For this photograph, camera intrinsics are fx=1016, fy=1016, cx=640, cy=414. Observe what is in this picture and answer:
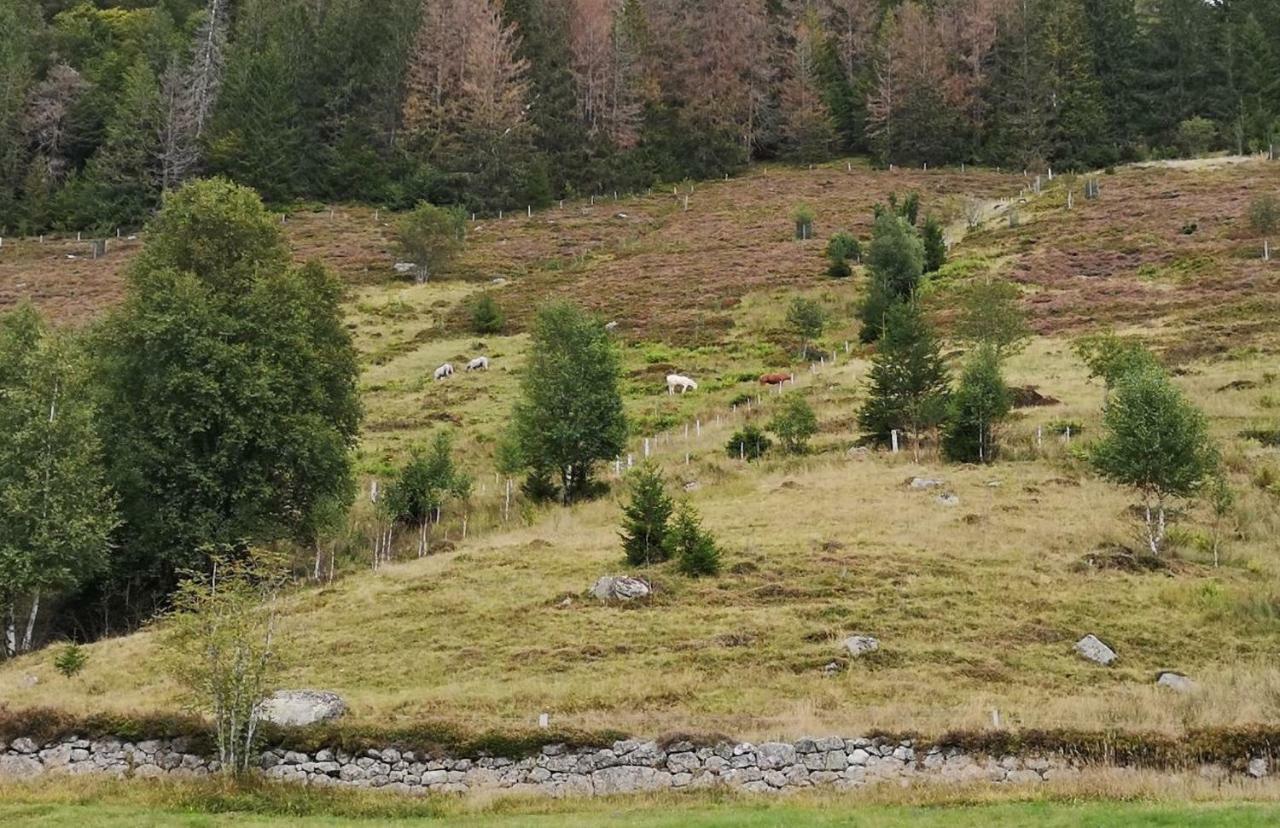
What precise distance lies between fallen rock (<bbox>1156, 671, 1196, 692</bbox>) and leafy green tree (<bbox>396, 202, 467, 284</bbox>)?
7182cm

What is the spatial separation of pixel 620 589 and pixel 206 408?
17.0 meters

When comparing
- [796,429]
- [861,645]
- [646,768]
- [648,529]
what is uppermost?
[796,429]

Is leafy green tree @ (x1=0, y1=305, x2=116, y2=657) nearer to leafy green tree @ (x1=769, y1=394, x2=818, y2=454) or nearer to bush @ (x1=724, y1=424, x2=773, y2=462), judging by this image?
bush @ (x1=724, y1=424, x2=773, y2=462)

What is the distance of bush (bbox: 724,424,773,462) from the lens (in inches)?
1716

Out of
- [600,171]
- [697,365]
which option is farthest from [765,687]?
[600,171]

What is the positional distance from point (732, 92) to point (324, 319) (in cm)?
10043

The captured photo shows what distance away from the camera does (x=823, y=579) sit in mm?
28219

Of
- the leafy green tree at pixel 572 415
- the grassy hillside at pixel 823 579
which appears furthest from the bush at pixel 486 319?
the leafy green tree at pixel 572 415

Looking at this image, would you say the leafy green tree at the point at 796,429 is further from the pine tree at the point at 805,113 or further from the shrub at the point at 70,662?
the pine tree at the point at 805,113

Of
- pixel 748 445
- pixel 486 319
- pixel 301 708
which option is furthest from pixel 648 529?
pixel 486 319

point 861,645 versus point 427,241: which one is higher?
point 427,241

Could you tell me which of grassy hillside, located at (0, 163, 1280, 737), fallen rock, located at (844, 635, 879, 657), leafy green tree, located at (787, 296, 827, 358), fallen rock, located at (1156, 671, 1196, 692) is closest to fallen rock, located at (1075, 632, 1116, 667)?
grassy hillside, located at (0, 163, 1280, 737)

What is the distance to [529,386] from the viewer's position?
42969 millimetres

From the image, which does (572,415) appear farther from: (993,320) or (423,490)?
(993,320)
